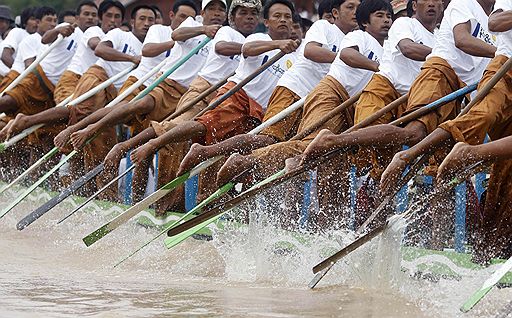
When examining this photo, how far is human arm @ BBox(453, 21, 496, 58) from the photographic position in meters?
7.26

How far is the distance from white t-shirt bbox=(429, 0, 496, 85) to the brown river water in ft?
4.18

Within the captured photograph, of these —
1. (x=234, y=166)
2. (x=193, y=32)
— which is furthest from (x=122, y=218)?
(x=193, y=32)

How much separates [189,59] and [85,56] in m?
2.12

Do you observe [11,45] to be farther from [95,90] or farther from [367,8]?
[367,8]

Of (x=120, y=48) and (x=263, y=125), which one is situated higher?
(x=263, y=125)

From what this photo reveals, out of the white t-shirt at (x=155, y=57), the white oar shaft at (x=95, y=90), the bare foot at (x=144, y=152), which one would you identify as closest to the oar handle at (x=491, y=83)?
the bare foot at (x=144, y=152)

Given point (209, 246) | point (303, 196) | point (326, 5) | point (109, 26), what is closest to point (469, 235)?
point (303, 196)

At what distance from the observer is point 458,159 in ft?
20.4

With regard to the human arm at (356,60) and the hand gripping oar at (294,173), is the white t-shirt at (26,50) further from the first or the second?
the hand gripping oar at (294,173)

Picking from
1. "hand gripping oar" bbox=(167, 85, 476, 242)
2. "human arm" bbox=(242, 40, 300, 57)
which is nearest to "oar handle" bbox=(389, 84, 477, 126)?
"hand gripping oar" bbox=(167, 85, 476, 242)

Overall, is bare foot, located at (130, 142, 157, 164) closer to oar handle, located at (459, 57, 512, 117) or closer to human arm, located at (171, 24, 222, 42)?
human arm, located at (171, 24, 222, 42)

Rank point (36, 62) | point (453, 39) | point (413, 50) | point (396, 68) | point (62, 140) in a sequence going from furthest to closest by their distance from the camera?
point (36, 62)
point (62, 140)
point (396, 68)
point (413, 50)
point (453, 39)

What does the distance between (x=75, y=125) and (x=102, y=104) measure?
107 centimetres

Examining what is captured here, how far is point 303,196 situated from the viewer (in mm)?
8555
